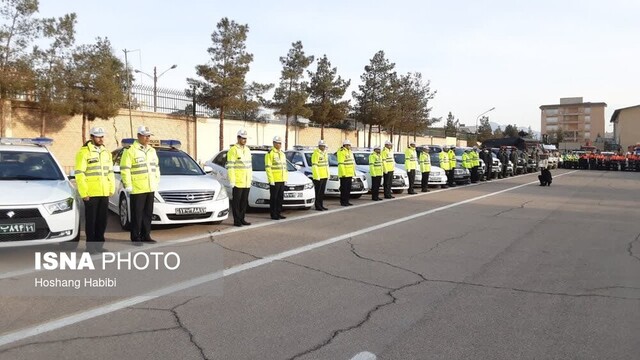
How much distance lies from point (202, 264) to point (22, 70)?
18.1 meters

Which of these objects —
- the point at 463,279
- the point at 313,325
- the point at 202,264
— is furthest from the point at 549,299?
the point at 202,264

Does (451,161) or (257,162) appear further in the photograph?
(451,161)

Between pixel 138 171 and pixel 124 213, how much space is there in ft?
5.83

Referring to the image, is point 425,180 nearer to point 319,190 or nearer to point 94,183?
point 319,190

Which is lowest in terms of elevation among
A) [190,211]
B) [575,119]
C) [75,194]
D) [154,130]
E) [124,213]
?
[124,213]

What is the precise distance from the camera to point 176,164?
9.89 m

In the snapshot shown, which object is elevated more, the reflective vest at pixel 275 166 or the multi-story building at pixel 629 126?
the multi-story building at pixel 629 126

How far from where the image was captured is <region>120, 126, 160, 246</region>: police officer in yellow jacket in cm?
768

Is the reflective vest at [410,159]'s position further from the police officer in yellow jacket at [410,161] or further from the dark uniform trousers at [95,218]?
the dark uniform trousers at [95,218]

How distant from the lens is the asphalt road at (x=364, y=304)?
13.2ft

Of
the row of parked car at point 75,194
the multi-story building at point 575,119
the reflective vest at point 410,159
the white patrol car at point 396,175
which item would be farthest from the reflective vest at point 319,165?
the multi-story building at point 575,119

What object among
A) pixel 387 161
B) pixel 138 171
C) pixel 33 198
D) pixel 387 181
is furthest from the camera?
pixel 387 181

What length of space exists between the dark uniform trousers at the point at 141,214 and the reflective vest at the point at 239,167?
2.09 meters

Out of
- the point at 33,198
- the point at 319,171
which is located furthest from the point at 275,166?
the point at 33,198
